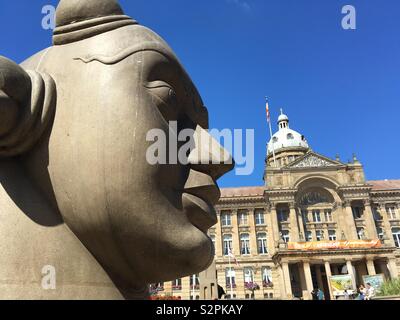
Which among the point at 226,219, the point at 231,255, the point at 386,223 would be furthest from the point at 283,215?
the point at 386,223

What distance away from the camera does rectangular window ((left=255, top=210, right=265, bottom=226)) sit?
38875 mm

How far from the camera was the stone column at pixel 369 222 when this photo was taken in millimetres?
Answer: 35216

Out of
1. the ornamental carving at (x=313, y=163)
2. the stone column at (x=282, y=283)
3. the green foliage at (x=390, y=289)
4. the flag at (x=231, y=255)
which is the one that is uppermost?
the ornamental carving at (x=313, y=163)

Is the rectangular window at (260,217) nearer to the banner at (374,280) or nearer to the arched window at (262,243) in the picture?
the arched window at (262,243)

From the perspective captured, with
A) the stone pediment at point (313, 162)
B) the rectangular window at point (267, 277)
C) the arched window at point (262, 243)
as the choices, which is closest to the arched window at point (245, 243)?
the arched window at point (262, 243)

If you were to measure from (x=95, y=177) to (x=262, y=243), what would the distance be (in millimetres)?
38615

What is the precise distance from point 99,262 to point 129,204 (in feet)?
1.22

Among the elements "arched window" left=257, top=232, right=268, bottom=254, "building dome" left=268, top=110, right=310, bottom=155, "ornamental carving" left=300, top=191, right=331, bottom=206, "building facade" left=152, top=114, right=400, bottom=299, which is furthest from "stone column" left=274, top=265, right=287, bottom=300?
"building dome" left=268, top=110, right=310, bottom=155

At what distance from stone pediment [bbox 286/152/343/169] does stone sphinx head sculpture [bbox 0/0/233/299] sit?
37.3 meters

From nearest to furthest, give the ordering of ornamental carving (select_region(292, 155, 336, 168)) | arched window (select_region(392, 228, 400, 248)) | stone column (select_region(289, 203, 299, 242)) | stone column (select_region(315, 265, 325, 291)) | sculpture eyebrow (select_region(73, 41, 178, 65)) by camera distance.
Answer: sculpture eyebrow (select_region(73, 41, 178, 65)), stone column (select_region(315, 265, 325, 291)), stone column (select_region(289, 203, 299, 242)), arched window (select_region(392, 228, 400, 248)), ornamental carving (select_region(292, 155, 336, 168))

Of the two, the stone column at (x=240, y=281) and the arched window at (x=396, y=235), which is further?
the arched window at (x=396, y=235)

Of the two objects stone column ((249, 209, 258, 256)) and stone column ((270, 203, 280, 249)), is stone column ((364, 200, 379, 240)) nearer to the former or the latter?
stone column ((270, 203, 280, 249))

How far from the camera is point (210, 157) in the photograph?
5.62 ft

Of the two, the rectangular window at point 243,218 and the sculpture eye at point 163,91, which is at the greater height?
the rectangular window at point 243,218
